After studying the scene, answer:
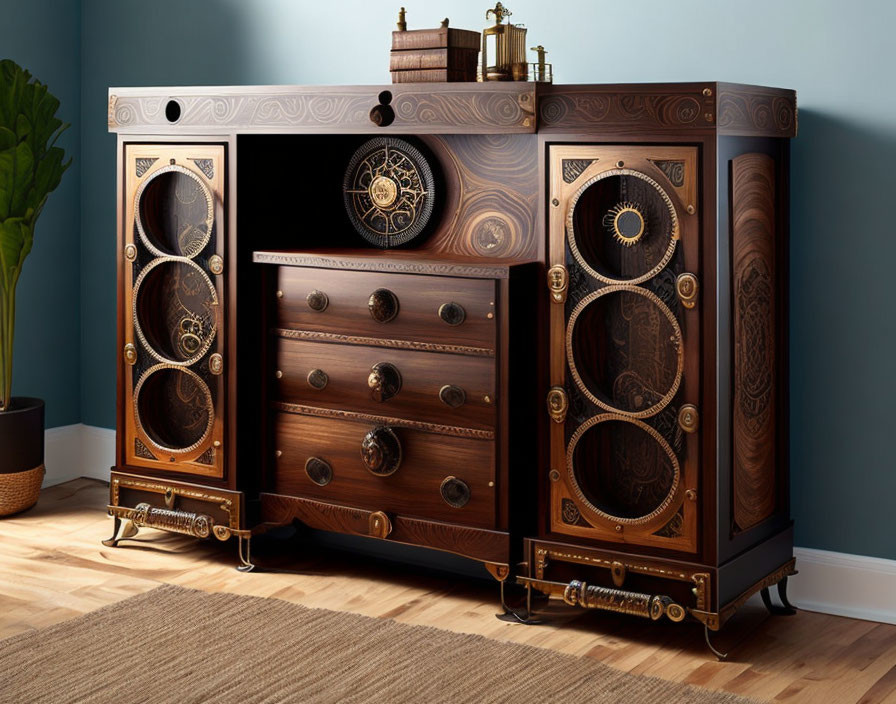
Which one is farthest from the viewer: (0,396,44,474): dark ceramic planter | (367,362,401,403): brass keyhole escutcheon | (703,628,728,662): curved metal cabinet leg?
(0,396,44,474): dark ceramic planter

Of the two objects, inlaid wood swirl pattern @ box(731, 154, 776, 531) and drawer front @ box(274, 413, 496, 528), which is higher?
inlaid wood swirl pattern @ box(731, 154, 776, 531)

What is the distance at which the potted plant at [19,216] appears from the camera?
3703 millimetres

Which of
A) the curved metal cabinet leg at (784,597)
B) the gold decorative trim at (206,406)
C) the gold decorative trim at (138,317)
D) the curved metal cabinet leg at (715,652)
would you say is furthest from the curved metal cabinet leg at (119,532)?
the curved metal cabinet leg at (784,597)

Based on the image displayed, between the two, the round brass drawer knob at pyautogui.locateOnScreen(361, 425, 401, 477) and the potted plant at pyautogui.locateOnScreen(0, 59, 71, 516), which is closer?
the round brass drawer knob at pyautogui.locateOnScreen(361, 425, 401, 477)

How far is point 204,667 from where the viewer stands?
269 cm

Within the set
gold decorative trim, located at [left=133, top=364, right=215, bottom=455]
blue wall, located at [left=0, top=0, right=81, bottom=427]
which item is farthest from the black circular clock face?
blue wall, located at [left=0, top=0, right=81, bottom=427]

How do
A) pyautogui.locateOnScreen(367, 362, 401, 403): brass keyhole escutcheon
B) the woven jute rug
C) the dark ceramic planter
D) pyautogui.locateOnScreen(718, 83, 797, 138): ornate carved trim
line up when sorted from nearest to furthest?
the woven jute rug, pyautogui.locateOnScreen(718, 83, 797, 138): ornate carved trim, pyautogui.locateOnScreen(367, 362, 401, 403): brass keyhole escutcheon, the dark ceramic planter

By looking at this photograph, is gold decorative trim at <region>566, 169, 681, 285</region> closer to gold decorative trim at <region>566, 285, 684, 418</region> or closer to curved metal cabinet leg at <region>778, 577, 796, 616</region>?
gold decorative trim at <region>566, 285, 684, 418</region>

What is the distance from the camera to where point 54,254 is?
430 centimetres

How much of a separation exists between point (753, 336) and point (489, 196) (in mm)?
787

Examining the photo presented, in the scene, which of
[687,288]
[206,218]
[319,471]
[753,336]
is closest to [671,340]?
[687,288]

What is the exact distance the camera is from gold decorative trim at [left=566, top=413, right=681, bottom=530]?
9.19 feet

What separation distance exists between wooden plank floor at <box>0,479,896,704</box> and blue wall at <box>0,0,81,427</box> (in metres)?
0.65

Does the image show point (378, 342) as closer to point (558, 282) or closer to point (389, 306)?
point (389, 306)
